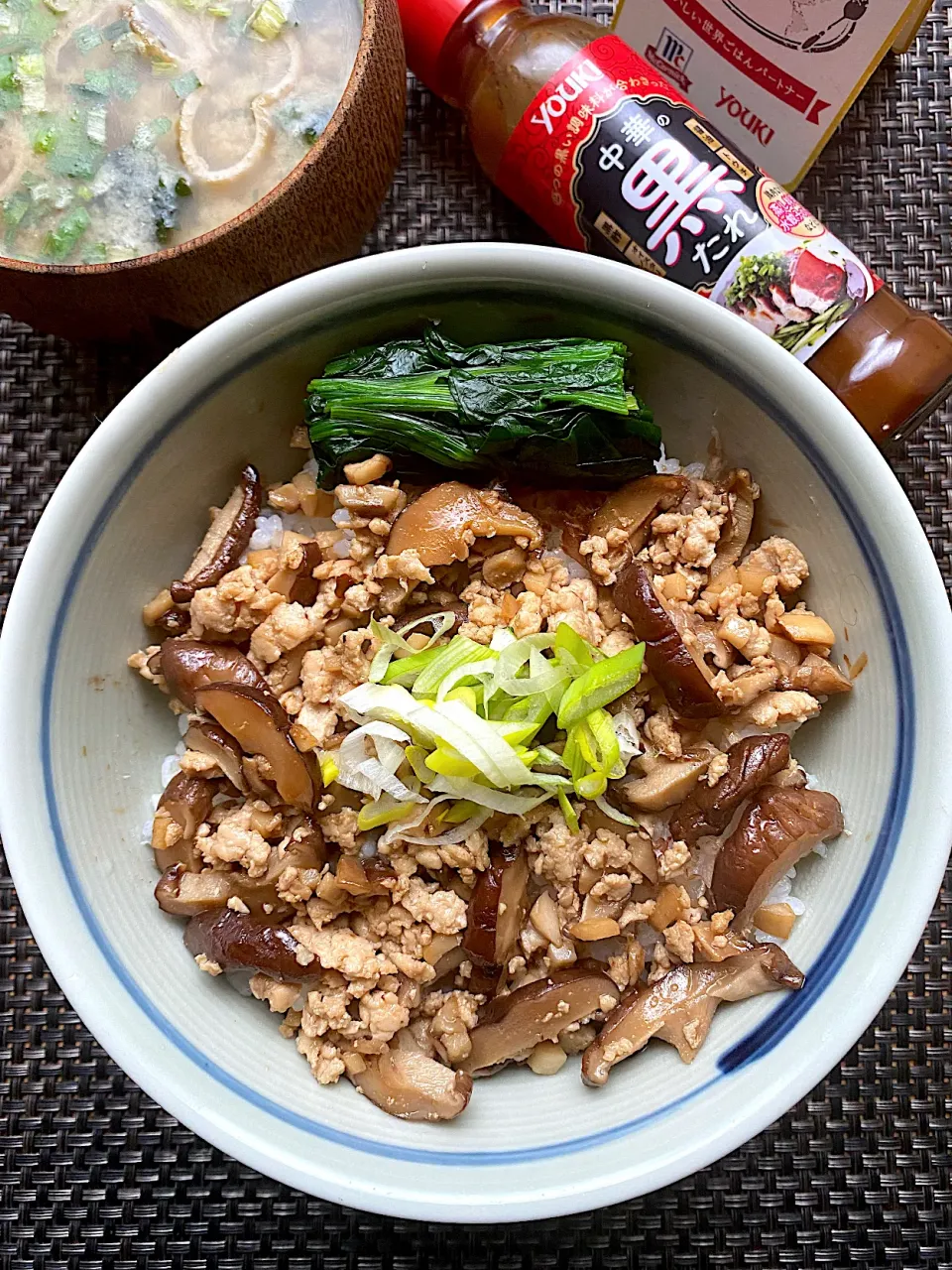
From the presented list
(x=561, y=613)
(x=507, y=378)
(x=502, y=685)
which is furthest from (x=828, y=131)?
(x=502, y=685)

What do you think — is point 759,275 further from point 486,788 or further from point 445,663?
point 486,788

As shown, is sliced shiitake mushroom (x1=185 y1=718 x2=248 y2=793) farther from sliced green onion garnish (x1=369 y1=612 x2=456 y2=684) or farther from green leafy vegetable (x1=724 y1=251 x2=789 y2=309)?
green leafy vegetable (x1=724 y1=251 x2=789 y2=309)

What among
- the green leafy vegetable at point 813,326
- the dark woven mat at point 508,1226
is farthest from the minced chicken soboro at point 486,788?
the dark woven mat at point 508,1226

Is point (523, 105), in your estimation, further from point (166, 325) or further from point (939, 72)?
point (939, 72)

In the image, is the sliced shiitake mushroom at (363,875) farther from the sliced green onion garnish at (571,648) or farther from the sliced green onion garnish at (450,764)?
the sliced green onion garnish at (571,648)

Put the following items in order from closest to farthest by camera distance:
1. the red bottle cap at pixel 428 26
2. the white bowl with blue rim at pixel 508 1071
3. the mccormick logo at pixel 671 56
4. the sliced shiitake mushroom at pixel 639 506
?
the white bowl with blue rim at pixel 508 1071 → the sliced shiitake mushroom at pixel 639 506 → the red bottle cap at pixel 428 26 → the mccormick logo at pixel 671 56

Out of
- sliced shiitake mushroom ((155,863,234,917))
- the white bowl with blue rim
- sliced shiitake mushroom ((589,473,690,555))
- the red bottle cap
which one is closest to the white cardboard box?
the red bottle cap
